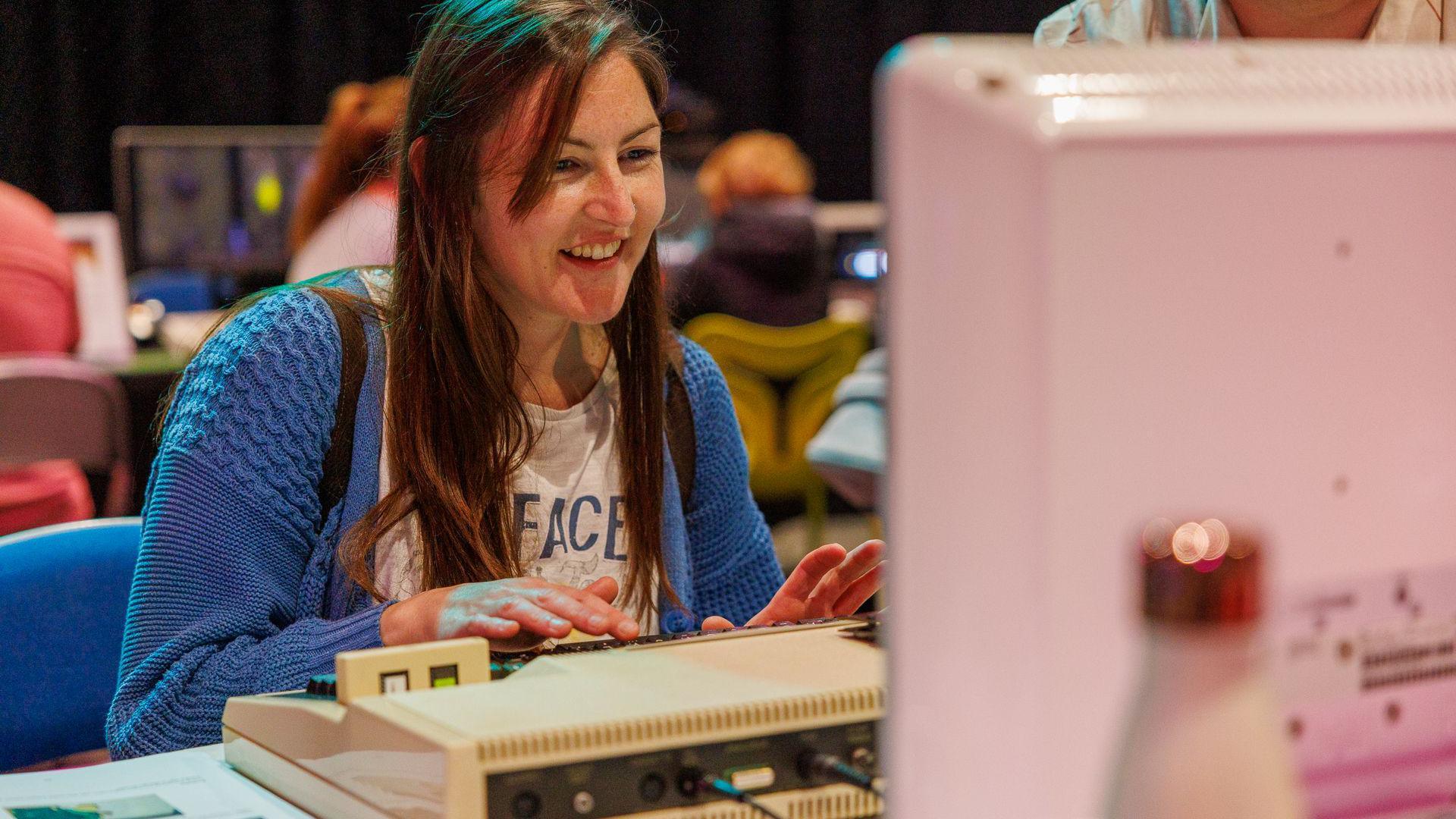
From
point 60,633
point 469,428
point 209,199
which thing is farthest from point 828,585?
point 209,199

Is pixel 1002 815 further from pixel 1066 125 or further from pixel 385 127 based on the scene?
pixel 385 127

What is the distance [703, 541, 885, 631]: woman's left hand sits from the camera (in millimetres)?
1144

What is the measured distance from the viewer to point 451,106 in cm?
136

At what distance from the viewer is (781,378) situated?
438cm

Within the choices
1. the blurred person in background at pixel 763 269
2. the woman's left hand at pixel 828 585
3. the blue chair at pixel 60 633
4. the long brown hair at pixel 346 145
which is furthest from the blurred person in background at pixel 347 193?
the woman's left hand at pixel 828 585

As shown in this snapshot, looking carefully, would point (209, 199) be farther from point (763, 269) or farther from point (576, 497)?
point (576, 497)

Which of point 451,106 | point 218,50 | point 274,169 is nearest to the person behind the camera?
point 451,106

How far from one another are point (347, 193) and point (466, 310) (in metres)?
2.01

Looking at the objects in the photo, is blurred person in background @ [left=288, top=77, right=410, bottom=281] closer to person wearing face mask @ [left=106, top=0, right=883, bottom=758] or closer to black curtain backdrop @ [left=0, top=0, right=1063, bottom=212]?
person wearing face mask @ [left=106, top=0, right=883, bottom=758]

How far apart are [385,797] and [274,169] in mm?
3913

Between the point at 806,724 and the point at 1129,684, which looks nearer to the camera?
the point at 1129,684

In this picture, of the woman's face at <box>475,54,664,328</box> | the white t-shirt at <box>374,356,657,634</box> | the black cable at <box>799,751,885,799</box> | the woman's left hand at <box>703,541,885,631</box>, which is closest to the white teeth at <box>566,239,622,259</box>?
the woman's face at <box>475,54,664,328</box>

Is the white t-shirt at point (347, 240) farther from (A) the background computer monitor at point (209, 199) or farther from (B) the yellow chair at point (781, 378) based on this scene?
(B) the yellow chair at point (781, 378)

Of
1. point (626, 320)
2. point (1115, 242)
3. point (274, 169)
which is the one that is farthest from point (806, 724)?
point (274, 169)
